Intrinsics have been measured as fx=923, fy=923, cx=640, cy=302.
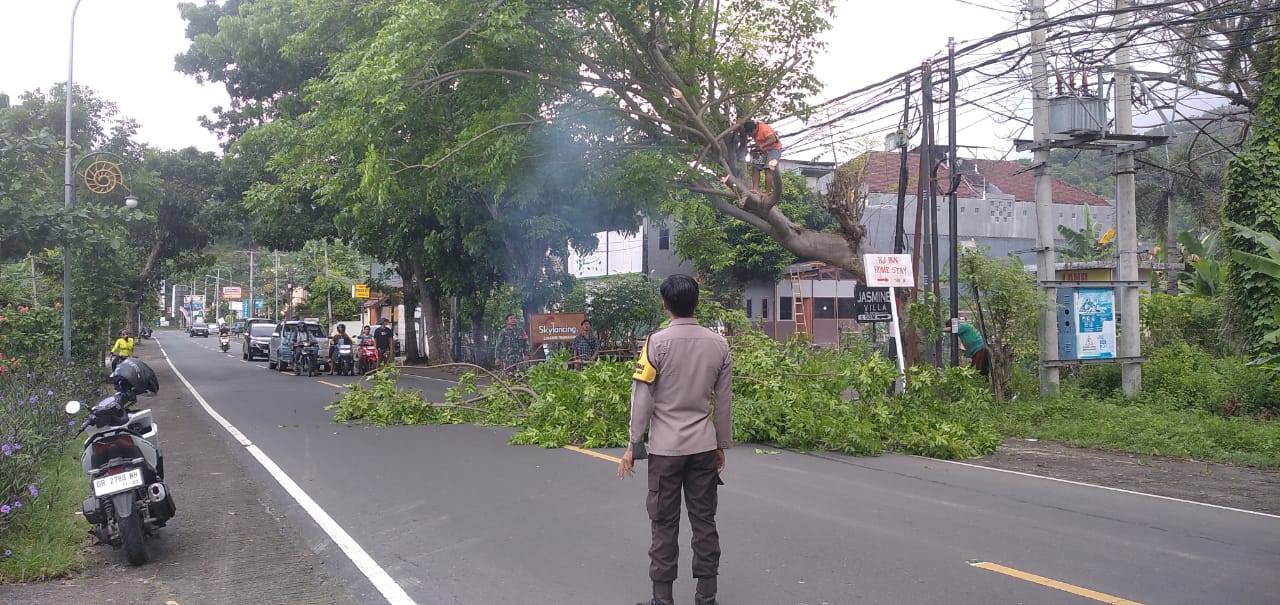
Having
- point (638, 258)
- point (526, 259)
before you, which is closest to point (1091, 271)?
point (526, 259)

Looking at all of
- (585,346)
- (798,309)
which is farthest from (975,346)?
(798,309)

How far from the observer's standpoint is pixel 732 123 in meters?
16.0

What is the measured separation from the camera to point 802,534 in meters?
6.90

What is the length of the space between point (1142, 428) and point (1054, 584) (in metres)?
8.05

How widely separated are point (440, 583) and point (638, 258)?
127 ft

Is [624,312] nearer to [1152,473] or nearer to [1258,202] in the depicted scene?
[1258,202]

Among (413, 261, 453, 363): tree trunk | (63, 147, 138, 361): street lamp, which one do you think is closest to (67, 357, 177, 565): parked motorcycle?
(63, 147, 138, 361): street lamp

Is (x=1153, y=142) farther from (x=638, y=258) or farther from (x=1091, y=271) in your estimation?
(x=638, y=258)

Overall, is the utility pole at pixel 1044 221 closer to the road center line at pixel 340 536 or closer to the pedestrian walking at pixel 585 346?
the pedestrian walking at pixel 585 346

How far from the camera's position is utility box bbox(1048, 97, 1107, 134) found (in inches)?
580

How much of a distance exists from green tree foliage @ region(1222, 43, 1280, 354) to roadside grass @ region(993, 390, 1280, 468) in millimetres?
2316

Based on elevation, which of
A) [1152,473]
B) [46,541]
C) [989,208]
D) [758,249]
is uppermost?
[989,208]

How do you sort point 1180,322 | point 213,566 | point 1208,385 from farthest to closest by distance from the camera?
point 1180,322
point 1208,385
point 213,566

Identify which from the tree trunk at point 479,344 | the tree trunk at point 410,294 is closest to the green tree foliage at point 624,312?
the tree trunk at point 479,344
